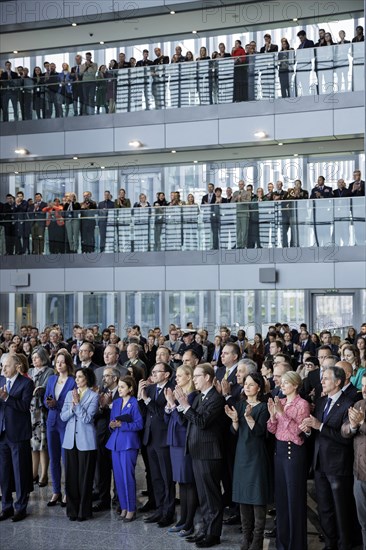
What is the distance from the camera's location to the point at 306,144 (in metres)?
24.7

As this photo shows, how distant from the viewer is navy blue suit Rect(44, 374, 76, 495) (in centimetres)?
988

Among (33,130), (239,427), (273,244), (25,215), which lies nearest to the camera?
(239,427)

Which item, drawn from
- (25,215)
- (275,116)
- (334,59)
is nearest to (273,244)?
(275,116)

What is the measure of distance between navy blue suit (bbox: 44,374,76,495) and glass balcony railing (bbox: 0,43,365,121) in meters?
14.0

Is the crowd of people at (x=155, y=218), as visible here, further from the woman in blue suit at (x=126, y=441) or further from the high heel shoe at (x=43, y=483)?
the woman in blue suit at (x=126, y=441)

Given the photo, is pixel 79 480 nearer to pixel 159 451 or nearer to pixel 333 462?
pixel 159 451

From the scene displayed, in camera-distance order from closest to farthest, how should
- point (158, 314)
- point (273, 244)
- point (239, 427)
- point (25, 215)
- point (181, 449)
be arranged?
point (239, 427) → point (181, 449) → point (273, 244) → point (25, 215) → point (158, 314)

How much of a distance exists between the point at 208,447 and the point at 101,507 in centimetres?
223

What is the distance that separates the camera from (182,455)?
882 cm

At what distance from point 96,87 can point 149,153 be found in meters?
2.63

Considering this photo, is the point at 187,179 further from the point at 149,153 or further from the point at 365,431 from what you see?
the point at 365,431

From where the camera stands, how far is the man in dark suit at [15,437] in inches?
370

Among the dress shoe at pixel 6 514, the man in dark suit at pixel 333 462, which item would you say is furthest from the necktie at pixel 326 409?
the dress shoe at pixel 6 514

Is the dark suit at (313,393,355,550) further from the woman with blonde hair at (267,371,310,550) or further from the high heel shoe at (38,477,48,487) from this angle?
the high heel shoe at (38,477,48,487)
